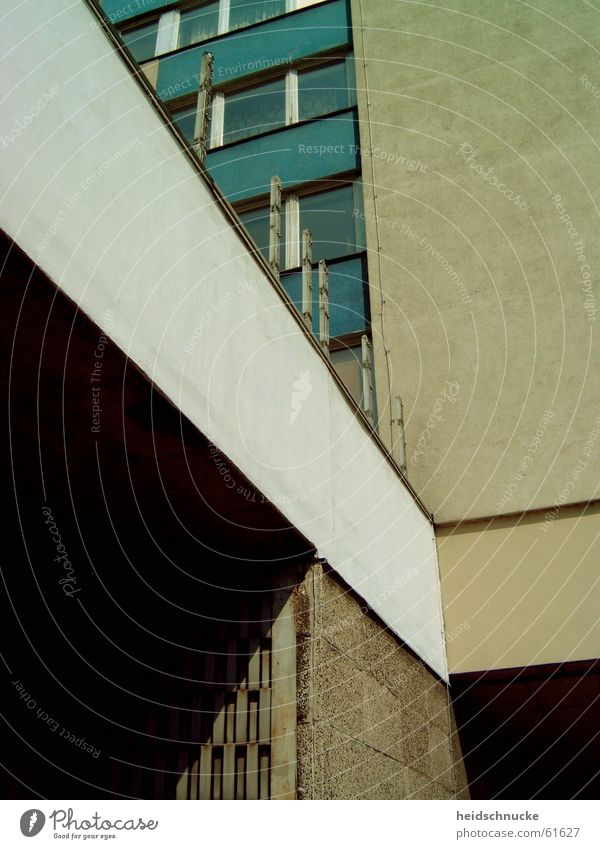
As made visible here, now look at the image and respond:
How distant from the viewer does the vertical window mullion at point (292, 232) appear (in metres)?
9.45

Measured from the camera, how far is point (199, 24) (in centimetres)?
1241

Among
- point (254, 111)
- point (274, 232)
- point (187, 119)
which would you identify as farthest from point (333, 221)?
point (274, 232)

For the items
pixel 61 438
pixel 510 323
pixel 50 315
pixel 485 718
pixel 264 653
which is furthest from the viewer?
pixel 510 323

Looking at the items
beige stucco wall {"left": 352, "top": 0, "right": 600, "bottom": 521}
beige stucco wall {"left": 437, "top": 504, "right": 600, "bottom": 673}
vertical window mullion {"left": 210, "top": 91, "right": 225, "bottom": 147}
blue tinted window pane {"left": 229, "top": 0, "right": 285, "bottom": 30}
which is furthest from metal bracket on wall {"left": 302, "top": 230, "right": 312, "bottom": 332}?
blue tinted window pane {"left": 229, "top": 0, "right": 285, "bottom": 30}

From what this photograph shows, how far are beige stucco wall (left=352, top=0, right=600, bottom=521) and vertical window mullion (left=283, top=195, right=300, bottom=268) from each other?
946mm

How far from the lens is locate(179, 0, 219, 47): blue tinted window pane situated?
40.0ft

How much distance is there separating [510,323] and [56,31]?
6171 millimetres

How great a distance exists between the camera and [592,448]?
7.29m

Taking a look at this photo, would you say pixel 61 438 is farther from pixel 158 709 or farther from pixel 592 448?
pixel 592 448

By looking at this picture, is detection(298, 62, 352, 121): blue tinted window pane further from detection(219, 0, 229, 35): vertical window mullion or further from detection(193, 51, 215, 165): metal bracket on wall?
detection(193, 51, 215, 165): metal bracket on wall

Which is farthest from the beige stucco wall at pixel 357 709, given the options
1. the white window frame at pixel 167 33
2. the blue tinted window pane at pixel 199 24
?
the white window frame at pixel 167 33

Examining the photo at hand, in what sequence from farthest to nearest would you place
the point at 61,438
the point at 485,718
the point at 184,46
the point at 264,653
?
the point at 184,46
the point at 485,718
the point at 264,653
the point at 61,438

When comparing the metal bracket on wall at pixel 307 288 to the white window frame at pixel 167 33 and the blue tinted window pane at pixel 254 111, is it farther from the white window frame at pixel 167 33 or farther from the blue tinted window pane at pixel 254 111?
the white window frame at pixel 167 33

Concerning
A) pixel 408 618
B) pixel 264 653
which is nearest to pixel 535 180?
pixel 408 618
